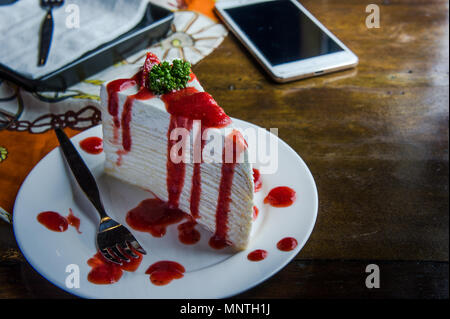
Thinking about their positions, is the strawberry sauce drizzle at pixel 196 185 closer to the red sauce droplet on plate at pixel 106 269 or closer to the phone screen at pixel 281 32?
the red sauce droplet on plate at pixel 106 269

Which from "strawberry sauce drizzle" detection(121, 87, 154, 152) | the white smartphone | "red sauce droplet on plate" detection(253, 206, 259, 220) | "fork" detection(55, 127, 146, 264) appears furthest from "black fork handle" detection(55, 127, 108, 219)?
the white smartphone

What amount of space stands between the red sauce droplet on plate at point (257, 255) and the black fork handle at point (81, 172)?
0.31 metres

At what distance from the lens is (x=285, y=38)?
1463 mm

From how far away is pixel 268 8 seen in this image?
1584 millimetres

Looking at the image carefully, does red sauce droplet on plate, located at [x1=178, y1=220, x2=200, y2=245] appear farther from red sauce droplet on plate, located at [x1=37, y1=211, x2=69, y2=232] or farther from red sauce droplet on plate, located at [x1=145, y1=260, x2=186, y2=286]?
red sauce droplet on plate, located at [x1=37, y1=211, x2=69, y2=232]

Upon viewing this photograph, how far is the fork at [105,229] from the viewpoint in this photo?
2.92 ft

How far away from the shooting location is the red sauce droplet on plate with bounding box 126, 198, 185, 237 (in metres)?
0.97

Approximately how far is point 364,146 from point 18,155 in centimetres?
85

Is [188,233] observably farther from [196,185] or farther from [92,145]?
[92,145]

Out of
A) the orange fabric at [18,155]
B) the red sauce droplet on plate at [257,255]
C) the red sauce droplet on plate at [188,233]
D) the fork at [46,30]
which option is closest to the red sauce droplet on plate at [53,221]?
the orange fabric at [18,155]

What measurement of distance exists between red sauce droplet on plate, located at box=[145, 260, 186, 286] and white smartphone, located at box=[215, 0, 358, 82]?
694mm

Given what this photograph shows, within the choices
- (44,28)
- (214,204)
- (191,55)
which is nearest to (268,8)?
(191,55)
